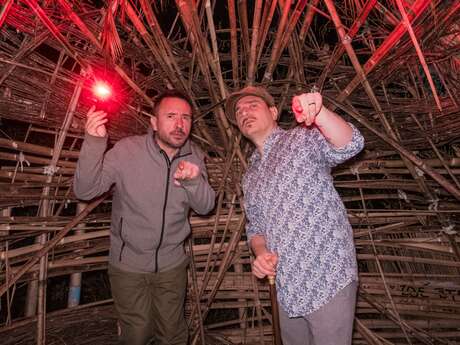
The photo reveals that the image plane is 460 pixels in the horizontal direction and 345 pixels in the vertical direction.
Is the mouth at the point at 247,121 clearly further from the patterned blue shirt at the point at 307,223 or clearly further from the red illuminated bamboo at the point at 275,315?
the red illuminated bamboo at the point at 275,315

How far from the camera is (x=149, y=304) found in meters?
2.03

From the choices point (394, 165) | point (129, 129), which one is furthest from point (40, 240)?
point (394, 165)

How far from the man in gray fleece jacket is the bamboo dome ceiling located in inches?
10.7

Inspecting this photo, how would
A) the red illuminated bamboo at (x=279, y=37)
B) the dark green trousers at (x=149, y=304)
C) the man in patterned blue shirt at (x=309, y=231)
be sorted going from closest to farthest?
the man in patterned blue shirt at (x=309, y=231) < the red illuminated bamboo at (x=279, y=37) < the dark green trousers at (x=149, y=304)

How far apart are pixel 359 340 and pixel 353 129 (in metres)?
1.92

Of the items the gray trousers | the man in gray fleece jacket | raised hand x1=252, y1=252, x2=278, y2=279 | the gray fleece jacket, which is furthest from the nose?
the gray trousers

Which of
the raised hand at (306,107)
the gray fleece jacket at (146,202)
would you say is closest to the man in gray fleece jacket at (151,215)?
the gray fleece jacket at (146,202)

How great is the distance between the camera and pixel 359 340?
253 centimetres

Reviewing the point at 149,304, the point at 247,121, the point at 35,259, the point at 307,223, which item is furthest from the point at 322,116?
the point at 35,259

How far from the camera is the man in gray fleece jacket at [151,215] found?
1.93 metres

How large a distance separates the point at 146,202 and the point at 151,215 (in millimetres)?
79

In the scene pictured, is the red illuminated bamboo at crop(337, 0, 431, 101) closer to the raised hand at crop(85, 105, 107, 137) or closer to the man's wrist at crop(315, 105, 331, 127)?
the man's wrist at crop(315, 105, 331, 127)

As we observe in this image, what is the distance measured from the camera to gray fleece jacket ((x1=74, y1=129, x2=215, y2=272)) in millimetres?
1923

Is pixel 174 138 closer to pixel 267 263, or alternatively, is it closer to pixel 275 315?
pixel 267 263
